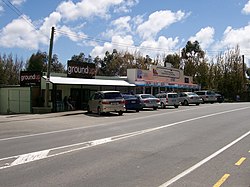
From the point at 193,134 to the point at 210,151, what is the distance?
3.83 metres

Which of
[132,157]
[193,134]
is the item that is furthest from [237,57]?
[132,157]

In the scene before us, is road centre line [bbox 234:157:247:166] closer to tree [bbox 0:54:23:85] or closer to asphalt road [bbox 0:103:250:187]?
asphalt road [bbox 0:103:250:187]

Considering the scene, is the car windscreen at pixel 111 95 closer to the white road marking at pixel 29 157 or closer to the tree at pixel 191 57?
the white road marking at pixel 29 157

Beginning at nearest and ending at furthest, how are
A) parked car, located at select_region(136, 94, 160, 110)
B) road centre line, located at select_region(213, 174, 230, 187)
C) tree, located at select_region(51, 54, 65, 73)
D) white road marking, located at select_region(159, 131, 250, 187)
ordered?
1. road centre line, located at select_region(213, 174, 230, 187)
2. white road marking, located at select_region(159, 131, 250, 187)
3. parked car, located at select_region(136, 94, 160, 110)
4. tree, located at select_region(51, 54, 65, 73)

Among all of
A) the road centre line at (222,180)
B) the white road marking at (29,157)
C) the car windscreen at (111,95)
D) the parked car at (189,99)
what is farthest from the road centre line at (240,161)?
the parked car at (189,99)

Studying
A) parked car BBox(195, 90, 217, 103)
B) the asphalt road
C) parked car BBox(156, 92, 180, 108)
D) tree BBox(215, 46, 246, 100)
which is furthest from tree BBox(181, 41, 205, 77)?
the asphalt road

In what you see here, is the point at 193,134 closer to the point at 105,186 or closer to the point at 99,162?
the point at 99,162

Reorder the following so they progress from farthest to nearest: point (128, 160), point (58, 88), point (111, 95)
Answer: point (58, 88)
point (111, 95)
point (128, 160)

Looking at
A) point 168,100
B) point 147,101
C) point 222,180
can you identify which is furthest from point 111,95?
point 222,180

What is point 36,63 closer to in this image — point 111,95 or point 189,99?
point 189,99

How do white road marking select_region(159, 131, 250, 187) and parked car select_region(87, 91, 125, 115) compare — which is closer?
white road marking select_region(159, 131, 250, 187)

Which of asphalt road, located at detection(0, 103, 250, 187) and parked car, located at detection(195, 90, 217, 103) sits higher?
parked car, located at detection(195, 90, 217, 103)

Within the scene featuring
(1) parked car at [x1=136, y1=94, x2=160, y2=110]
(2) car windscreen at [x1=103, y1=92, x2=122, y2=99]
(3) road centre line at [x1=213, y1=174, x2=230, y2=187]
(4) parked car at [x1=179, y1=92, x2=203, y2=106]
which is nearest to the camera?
(3) road centre line at [x1=213, y1=174, x2=230, y2=187]

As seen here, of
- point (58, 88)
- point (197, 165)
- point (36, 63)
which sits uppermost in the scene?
point (36, 63)
